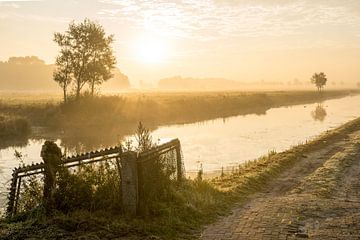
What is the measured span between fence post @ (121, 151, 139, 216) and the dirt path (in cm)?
212

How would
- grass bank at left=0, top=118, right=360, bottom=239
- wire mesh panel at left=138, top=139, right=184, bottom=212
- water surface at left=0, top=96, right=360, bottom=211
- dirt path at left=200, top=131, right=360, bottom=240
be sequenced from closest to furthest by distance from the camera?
grass bank at left=0, top=118, right=360, bottom=239, dirt path at left=200, top=131, right=360, bottom=240, wire mesh panel at left=138, top=139, right=184, bottom=212, water surface at left=0, top=96, right=360, bottom=211

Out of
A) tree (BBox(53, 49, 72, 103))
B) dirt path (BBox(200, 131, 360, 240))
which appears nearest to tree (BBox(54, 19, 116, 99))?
tree (BBox(53, 49, 72, 103))

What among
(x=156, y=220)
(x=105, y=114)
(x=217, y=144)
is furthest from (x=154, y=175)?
(x=105, y=114)

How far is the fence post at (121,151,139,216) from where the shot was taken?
38.1ft

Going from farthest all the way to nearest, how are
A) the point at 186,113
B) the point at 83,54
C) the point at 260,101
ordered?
the point at 260,101, the point at 186,113, the point at 83,54

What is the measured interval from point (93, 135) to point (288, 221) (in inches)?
1474

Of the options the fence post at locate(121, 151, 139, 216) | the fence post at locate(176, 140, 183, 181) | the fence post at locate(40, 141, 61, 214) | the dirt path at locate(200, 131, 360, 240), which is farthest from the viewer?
the fence post at locate(176, 140, 183, 181)

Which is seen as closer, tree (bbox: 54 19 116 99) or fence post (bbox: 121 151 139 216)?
fence post (bbox: 121 151 139 216)

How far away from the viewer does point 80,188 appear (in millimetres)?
11742

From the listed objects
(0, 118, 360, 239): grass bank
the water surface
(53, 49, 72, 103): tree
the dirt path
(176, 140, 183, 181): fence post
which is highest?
(53, 49, 72, 103): tree

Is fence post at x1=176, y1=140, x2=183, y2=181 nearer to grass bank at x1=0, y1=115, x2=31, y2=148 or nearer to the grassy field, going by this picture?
grass bank at x1=0, y1=115, x2=31, y2=148

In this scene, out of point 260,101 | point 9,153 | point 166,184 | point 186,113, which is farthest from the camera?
point 260,101

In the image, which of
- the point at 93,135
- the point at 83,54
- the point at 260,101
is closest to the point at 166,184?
the point at 93,135

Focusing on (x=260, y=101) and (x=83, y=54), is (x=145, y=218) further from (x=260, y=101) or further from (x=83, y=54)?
(x=260, y=101)
